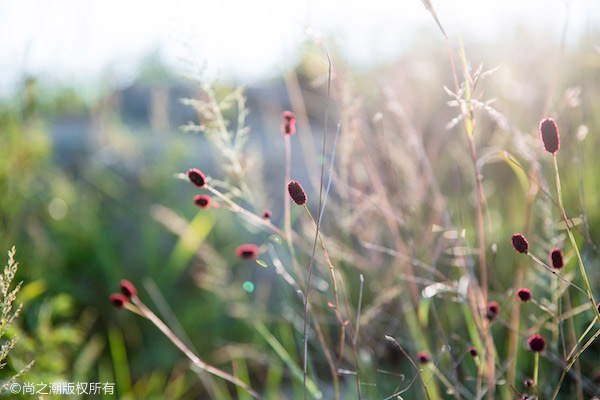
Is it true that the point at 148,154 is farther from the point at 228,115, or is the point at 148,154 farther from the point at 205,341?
the point at 205,341

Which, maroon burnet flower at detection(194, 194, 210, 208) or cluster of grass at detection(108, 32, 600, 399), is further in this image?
cluster of grass at detection(108, 32, 600, 399)

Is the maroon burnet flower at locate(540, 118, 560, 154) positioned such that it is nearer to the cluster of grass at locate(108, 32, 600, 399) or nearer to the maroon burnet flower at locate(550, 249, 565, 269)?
the cluster of grass at locate(108, 32, 600, 399)

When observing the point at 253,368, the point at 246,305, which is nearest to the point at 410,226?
the point at 246,305

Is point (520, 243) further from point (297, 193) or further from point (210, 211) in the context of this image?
point (210, 211)

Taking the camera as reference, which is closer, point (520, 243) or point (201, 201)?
point (520, 243)

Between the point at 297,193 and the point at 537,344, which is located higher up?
the point at 297,193

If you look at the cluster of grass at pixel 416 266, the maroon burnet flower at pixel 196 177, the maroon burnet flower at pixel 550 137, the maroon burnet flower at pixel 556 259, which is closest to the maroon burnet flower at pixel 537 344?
the cluster of grass at pixel 416 266

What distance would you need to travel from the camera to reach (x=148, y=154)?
11.7 feet

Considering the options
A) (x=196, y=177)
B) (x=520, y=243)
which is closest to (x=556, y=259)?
(x=520, y=243)

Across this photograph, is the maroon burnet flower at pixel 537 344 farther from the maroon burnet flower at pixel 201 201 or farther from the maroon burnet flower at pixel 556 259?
the maroon burnet flower at pixel 201 201

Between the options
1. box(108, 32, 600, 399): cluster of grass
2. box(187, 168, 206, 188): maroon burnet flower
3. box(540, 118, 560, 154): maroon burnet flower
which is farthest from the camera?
box(108, 32, 600, 399): cluster of grass

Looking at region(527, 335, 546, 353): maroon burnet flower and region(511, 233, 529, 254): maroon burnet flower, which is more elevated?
region(511, 233, 529, 254): maroon burnet flower

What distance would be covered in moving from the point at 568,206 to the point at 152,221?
1898 millimetres

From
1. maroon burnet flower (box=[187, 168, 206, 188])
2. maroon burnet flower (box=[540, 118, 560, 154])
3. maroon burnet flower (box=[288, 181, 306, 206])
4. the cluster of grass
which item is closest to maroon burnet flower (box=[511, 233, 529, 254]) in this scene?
the cluster of grass
